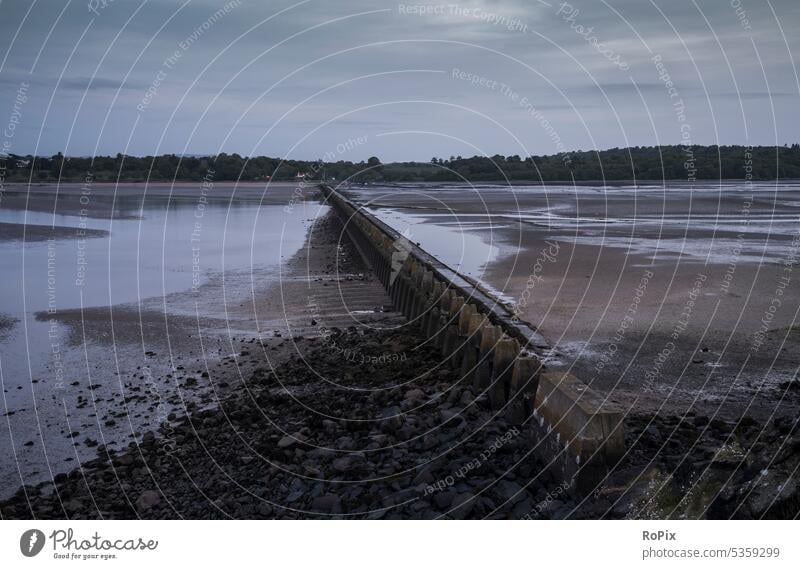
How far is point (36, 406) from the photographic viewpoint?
10289mm

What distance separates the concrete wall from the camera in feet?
19.9

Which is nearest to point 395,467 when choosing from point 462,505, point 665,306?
point 462,505

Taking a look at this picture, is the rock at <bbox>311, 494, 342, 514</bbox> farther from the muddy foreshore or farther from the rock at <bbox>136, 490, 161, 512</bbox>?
the rock at <bbox>136, 490, 161, 512</bbox>

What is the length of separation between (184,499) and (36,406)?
155 inches

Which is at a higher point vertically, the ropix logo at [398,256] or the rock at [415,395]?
the ropix logo at [398,256]

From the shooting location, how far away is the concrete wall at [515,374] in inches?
238

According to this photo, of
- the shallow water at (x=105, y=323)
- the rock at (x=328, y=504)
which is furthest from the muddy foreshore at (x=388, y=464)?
the shallow water at (x=105, y=323)

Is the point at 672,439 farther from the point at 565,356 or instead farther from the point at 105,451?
the point at 105,451

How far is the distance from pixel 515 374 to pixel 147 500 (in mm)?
3636

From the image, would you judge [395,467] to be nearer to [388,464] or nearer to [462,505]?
[388,464]
